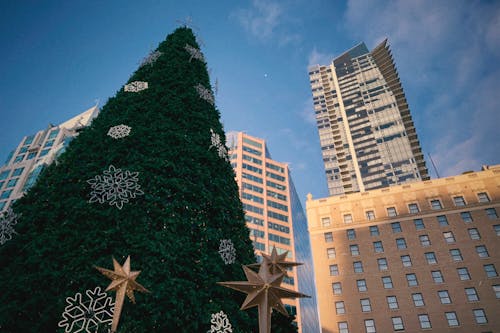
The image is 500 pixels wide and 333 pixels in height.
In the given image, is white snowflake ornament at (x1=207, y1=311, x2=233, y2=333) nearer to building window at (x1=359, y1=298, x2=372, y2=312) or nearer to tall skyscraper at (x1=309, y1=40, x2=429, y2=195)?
building window at (x1=359, y1=298, x2=372, y2=312)

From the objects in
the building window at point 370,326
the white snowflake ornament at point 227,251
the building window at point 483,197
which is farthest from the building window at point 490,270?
the white snowflake ornament at point 227,251

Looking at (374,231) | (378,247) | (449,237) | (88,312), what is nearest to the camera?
(88,312)

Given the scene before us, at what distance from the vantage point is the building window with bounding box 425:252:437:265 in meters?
36.8

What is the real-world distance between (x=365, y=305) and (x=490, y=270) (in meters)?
14.1

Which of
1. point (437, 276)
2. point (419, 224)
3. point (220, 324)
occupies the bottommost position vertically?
point (220, 324)

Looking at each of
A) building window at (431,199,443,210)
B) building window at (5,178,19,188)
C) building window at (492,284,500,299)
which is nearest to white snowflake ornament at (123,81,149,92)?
building window at (492,284,500,299)

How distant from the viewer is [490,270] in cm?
3484

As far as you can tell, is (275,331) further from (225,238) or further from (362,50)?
(362,50)

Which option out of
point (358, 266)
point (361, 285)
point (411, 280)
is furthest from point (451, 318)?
point (358, 266)

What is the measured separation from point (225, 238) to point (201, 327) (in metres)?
2.56

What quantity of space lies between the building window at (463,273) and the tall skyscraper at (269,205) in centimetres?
3547

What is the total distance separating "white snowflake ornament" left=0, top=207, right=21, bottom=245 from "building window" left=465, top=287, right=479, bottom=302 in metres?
40.7

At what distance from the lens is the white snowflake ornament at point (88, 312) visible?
5.91 metres

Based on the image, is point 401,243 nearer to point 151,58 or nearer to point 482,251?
point 482,251
